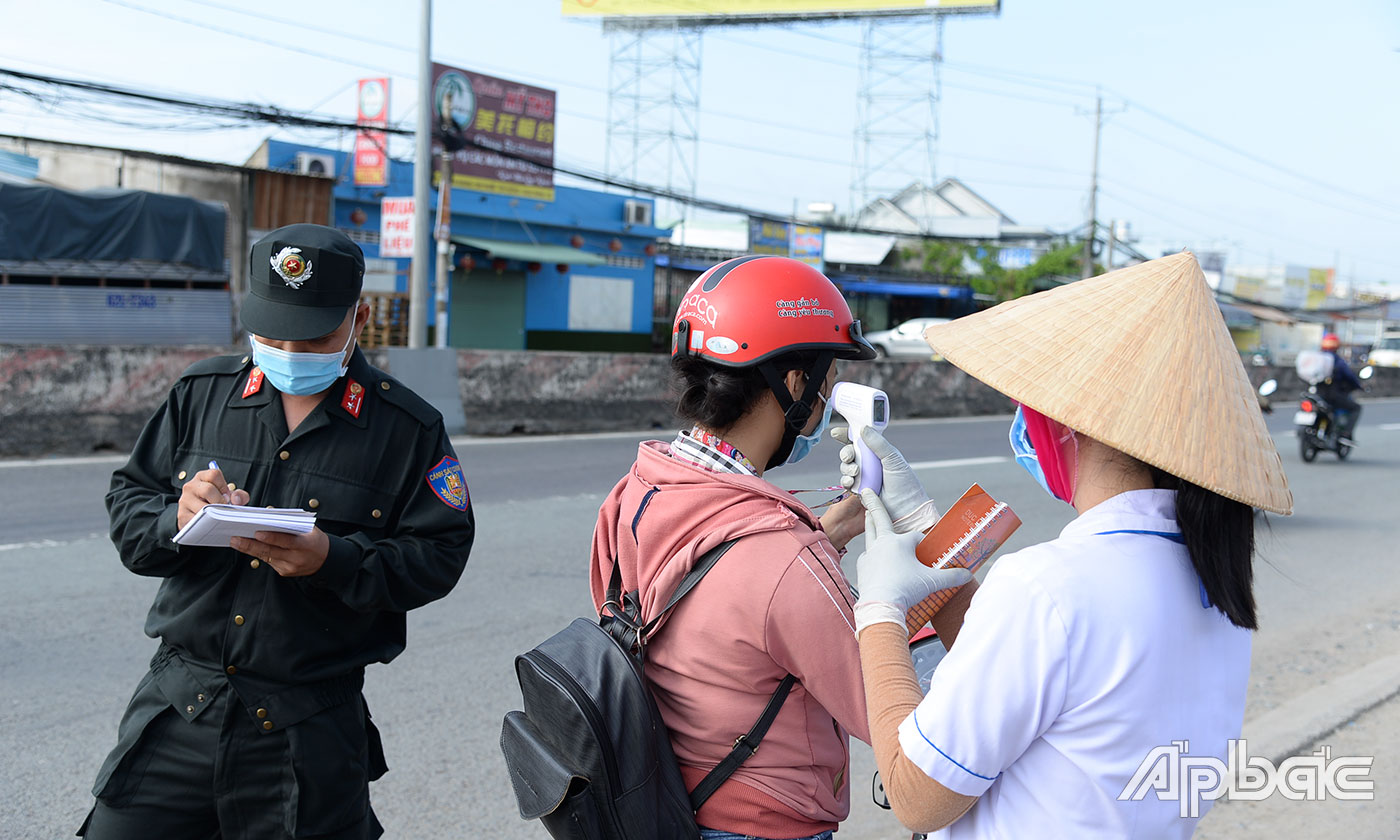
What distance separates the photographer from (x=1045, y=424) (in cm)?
152

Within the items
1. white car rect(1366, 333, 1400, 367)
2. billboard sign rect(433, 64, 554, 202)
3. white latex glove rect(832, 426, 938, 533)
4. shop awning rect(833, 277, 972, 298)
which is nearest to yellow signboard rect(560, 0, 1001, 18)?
Result: shop awning rect(833, 277, 972, 298)

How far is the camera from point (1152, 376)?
1388 mm

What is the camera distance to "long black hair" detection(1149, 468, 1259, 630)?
4.44ft

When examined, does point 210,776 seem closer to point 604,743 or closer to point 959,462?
point 604,743

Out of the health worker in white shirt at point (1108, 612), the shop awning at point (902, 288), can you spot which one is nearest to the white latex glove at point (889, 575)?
the health worker in white shirt at point (1108, 612)

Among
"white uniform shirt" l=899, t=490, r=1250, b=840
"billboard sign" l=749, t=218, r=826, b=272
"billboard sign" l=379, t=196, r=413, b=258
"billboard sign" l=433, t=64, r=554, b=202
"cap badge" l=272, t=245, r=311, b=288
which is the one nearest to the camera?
"white uniform shirt" l=899, t=490, r=1250, b=840

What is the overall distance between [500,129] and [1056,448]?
25.0 m

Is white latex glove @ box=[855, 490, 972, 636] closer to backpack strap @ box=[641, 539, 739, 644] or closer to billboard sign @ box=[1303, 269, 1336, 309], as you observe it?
backpack strap @ box=[641, 539, 739, 644]

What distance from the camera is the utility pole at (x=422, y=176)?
554 inches

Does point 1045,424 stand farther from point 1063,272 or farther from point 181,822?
point 1063,272

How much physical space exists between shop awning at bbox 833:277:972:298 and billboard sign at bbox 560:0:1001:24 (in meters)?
9.41

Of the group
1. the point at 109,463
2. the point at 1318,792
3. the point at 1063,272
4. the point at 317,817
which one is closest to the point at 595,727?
the point at 317,817

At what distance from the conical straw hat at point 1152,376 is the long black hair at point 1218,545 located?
5 centimetres

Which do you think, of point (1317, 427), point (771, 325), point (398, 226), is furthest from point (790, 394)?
point (398, 226)
